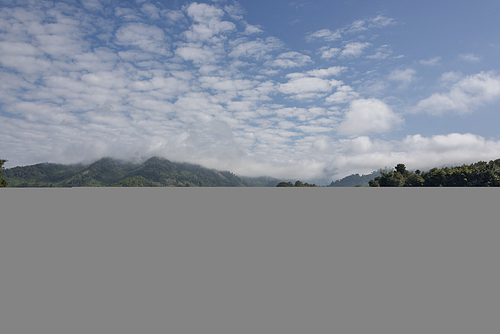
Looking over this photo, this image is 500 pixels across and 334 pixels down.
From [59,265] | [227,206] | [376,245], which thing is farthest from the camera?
[227,206]

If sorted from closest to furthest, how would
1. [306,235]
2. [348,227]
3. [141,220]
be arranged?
[306,235] < [348,227] < [141,220]

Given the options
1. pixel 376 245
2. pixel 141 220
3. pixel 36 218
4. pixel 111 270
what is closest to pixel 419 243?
pixel 376 245

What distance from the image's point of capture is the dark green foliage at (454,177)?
330 ft

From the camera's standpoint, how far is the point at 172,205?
93.6ft

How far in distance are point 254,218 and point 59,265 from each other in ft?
47.1

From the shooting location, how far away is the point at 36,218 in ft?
75.7

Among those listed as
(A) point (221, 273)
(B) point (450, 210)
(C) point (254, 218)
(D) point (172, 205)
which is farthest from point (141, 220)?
(B) point (450, 210)

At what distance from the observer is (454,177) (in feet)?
360

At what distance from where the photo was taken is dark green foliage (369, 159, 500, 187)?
100438 millimetres

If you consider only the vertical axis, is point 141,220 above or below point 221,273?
above

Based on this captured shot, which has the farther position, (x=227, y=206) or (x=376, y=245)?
(x=227, y=206)

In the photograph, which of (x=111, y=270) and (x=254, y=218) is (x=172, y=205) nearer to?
(x=254, y=218)

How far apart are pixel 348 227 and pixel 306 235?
4185 mm

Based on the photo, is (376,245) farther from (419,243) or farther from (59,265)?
(59,265)
